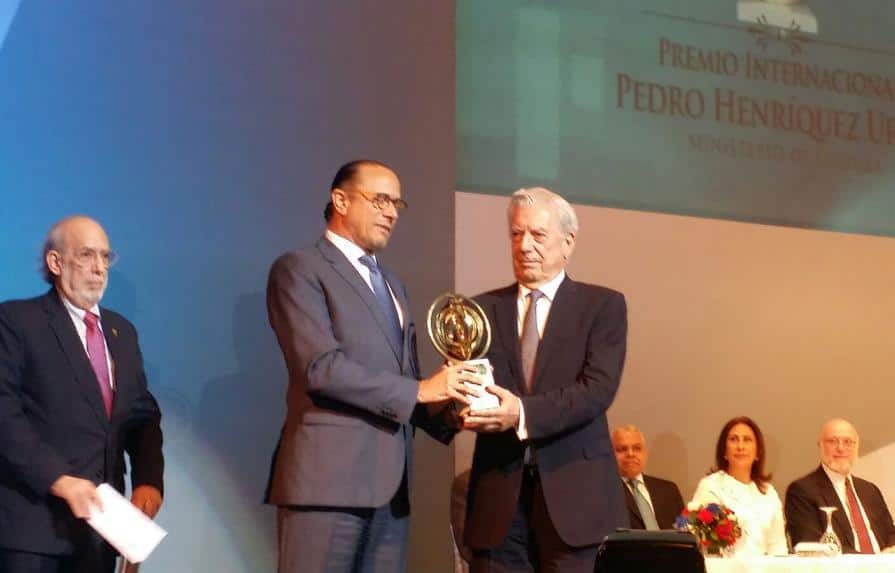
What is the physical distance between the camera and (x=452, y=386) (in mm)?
2912

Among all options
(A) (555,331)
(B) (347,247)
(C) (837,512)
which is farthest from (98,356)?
(C) (837,512)

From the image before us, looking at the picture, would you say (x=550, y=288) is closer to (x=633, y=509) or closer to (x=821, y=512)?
(x=633, y=509)

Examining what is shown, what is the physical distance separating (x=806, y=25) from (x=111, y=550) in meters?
4.43

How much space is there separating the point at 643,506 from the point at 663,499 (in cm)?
15

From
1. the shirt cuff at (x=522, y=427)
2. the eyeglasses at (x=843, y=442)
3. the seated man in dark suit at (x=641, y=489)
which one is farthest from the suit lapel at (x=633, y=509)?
the shirt cuff at (x=522, y=427)

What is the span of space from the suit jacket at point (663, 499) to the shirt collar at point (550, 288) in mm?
2385

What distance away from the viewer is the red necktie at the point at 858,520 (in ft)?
17.7

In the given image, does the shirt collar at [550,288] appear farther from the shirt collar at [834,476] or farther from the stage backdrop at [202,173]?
the shirt collar at [834,476]

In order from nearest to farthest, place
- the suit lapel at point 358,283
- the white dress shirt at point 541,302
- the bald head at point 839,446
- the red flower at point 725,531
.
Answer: the suit lapel at point 358,283, the white dress shirt at point 541,302, the red flower at point 725,531, the bald head at point 839,446

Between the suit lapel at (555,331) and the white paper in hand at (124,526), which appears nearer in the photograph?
the white paper in hand at (124,526)

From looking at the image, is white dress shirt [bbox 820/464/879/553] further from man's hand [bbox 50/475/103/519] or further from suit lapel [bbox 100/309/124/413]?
man's hand [bbox 50/475/103/519]

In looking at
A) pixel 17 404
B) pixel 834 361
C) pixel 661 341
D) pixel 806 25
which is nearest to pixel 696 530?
pixel 661 341

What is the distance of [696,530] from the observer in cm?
437

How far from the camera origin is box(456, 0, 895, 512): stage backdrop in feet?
17.2
